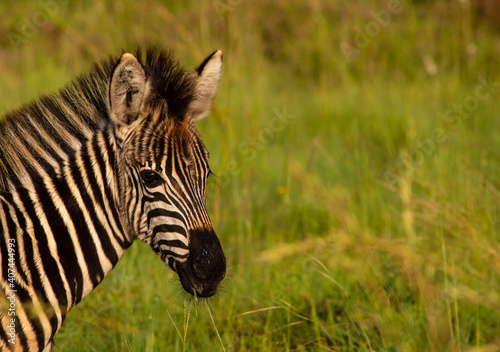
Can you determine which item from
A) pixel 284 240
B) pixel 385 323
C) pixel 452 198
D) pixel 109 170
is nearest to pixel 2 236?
pixel 109 170

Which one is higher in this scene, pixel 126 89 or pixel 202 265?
pixel 126 89

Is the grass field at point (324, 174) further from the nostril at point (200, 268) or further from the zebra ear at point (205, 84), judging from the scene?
the zebra ear at point (205, 84)

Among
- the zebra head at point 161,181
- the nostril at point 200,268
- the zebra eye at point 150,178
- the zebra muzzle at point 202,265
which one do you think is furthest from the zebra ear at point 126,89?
the nostril at point 200,268

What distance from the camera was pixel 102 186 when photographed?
2564 millimetres

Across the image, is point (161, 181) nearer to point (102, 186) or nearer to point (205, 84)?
point (102, 186)

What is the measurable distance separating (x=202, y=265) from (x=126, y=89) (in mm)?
875

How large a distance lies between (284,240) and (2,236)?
305 centimetres

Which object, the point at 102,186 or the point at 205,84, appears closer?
the point at 102,186

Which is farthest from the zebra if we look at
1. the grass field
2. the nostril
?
the grass field

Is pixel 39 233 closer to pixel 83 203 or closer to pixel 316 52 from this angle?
pixel 83 203

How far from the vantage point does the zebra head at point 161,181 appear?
2500 mm

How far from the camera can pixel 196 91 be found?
2732 mm

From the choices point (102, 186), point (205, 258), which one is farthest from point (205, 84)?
point (205, 258)

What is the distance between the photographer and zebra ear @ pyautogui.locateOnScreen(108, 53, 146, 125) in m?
2.43
